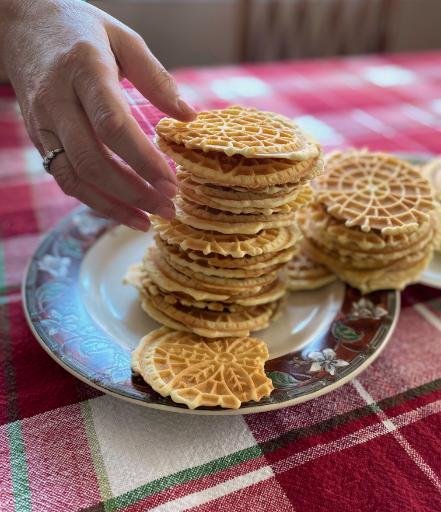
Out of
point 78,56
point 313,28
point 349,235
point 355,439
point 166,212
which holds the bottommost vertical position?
point 313,28

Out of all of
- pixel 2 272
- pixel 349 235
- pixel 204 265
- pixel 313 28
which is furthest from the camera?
pixel 313 28

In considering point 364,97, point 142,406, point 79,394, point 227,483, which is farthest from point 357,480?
point 364,97

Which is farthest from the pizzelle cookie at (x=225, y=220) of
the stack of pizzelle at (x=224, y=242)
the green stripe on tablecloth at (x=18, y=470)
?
the green stripe on tablecloth at (x=18, y=470)

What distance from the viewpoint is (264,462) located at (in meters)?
0.82

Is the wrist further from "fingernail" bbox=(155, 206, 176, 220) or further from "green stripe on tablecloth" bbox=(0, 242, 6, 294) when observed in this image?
"green stripe on tablecloth" bbox=(0, 242, 6, 294)

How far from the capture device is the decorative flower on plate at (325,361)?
912 millimetres

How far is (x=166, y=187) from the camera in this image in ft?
2.66

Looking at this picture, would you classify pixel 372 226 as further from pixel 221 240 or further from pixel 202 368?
pixel 202 368

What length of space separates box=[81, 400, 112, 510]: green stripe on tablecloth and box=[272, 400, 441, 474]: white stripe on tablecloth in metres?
0.25

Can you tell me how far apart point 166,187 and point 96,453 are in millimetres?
415

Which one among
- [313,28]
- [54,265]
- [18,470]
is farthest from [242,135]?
[313,28]

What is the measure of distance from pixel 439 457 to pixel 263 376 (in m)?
0.29

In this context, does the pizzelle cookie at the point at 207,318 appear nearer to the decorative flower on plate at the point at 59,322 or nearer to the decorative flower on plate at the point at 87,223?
the decorative flower on plate at the point at 59,322

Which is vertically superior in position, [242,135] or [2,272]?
[242,135]
